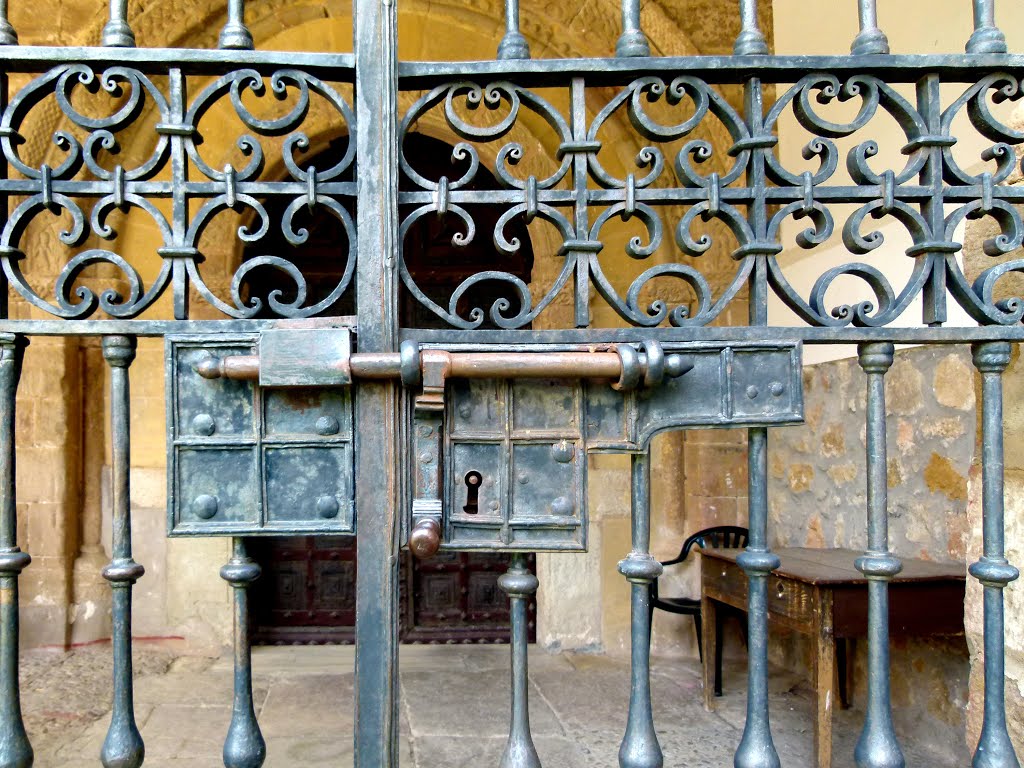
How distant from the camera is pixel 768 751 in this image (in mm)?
1191

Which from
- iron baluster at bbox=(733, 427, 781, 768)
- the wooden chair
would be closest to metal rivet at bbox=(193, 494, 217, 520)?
iron baluster at bbox=(733, 427, 781, 768)

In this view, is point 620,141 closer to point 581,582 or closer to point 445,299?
point 445,299

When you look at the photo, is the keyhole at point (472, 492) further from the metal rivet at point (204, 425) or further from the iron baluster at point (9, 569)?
the iron baluster at point (9, 569)

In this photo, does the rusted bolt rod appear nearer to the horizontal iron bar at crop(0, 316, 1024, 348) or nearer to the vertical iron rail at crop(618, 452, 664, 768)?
the horizontal iron bar at crop(0, 316, 1024, 348)

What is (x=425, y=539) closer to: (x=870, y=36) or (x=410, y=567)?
(x=870, y=36)

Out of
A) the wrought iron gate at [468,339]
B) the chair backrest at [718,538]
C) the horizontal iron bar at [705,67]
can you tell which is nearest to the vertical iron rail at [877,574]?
the wrought iron gate at [468,339]

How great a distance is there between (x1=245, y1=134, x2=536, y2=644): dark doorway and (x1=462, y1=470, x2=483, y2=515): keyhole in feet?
9.01

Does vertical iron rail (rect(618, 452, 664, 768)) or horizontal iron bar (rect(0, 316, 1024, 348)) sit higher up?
horizontal iron bar (rect(0, 316, 1024, 348))

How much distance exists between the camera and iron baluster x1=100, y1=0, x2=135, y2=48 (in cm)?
118

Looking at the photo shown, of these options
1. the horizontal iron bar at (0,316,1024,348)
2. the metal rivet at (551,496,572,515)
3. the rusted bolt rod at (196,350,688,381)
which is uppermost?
the horizontal iron bar at (0,316,1024,348)

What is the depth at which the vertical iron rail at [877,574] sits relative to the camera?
3.90 ft

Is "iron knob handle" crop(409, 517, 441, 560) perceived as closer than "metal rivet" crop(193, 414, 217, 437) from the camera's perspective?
Yes

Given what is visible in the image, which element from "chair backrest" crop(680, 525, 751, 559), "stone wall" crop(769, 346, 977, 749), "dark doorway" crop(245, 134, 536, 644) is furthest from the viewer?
"dark doorway" crop(245, 134, 536, 644)

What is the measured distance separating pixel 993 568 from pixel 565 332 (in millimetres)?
805
